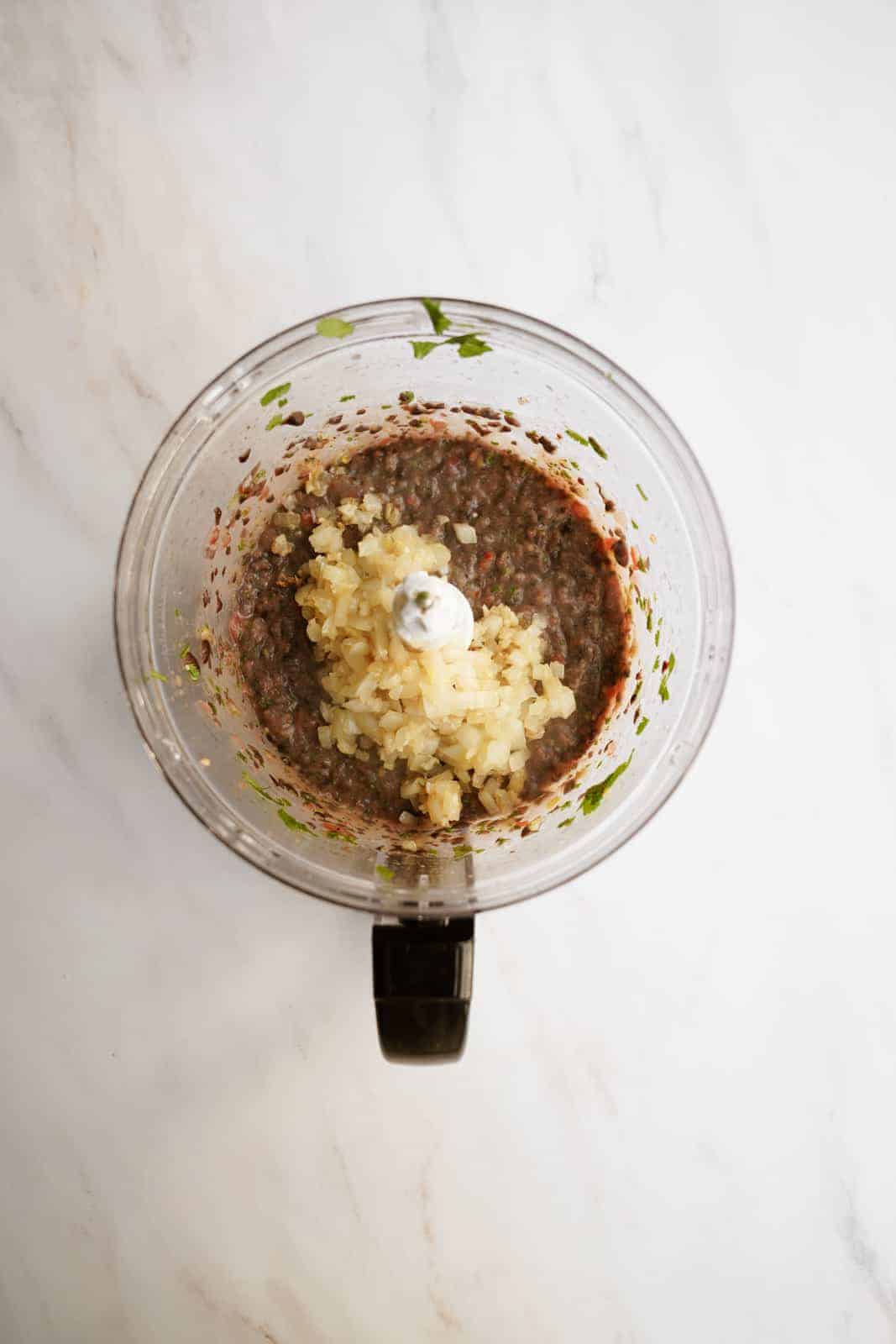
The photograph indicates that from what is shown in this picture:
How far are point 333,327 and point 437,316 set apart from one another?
0.37 ft

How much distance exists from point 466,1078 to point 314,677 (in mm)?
601

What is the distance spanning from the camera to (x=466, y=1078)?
1413 millimetres

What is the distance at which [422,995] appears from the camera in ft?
3.45

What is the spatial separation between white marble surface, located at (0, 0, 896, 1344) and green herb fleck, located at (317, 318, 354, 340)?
29cm

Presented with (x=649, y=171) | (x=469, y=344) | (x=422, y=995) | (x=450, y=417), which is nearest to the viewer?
(x=422, y=995)

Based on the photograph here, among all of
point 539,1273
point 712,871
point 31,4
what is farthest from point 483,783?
point 31,4

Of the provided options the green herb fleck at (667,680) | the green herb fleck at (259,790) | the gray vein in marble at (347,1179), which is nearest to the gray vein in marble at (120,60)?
the green herb fleck at (259,790)

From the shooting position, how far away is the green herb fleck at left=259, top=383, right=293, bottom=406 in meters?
1.19

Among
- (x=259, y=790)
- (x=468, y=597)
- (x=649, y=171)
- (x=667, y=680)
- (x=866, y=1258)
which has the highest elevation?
(x=649, y=171)

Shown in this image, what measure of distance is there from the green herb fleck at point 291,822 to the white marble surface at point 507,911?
20 cm

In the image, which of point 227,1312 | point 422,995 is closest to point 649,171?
point 422,995

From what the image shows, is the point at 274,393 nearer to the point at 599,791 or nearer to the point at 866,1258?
the point at 599,791

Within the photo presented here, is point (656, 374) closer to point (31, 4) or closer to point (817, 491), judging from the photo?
point (817, 491)

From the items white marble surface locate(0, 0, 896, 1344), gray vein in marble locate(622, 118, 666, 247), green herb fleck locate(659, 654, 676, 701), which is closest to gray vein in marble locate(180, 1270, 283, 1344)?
white marble surface locate(0, 0, 896, 1344)
